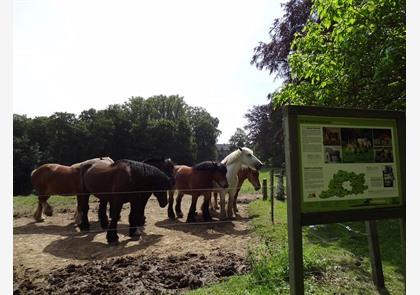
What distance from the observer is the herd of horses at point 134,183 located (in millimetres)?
6898

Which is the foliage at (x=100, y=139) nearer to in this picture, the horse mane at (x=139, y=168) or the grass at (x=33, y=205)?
the grass at (x=33, y=205)

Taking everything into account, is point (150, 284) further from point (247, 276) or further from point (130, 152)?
point (130, 152)

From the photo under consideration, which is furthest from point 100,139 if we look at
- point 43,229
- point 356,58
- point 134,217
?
point 356,58

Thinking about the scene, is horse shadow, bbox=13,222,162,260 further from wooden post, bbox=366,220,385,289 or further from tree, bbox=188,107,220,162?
tree, bbox=188,107,220,162

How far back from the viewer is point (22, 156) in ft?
91.6

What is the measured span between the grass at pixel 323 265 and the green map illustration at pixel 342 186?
5.36ft

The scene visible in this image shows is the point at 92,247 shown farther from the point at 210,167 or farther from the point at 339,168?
the point at 339,168

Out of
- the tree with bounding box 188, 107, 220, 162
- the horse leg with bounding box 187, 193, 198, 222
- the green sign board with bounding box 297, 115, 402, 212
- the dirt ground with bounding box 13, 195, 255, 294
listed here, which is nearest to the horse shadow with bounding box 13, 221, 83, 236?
the dirt ground with bounding box 13, 195, 255, 294

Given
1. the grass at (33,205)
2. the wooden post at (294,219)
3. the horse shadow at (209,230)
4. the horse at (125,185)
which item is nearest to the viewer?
the wooden post at (294,219)

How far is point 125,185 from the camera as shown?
6793 millimetres

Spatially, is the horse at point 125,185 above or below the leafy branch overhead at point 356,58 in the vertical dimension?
below

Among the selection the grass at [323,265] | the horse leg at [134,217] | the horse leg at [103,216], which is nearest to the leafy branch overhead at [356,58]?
the grass at [323,265]

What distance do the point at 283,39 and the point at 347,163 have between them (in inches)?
492

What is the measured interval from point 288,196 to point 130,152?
1605 inches
